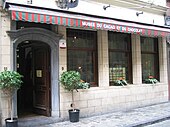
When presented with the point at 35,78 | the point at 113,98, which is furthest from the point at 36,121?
the point at 113,98

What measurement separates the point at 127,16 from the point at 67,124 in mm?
5756

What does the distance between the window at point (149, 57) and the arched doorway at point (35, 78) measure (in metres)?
5.43

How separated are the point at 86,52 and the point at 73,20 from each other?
91.9 inches

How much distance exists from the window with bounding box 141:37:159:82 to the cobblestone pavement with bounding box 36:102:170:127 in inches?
97.7

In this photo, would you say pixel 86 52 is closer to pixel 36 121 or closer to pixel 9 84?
pixel 36 121

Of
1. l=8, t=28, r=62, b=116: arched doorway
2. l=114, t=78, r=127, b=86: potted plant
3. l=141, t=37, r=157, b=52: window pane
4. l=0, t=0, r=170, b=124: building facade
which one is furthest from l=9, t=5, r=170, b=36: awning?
l=114, t=78, r=127, b=86: potted plant

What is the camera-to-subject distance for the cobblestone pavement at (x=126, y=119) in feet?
28.1

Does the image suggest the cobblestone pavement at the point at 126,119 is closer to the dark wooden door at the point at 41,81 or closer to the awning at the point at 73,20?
the dark wooden door at the point at 41,81

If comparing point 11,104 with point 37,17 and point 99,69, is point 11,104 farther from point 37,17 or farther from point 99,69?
point 99,69

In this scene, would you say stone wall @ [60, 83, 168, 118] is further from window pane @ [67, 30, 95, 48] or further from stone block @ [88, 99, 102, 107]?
window pane @ [67, 30, 95, 48]

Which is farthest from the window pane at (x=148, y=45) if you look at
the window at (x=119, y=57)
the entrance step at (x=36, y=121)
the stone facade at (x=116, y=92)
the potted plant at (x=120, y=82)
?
the entrance step at (x=36, y=121)

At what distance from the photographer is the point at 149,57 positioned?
13.3 meters

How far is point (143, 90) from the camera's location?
12.2 metres

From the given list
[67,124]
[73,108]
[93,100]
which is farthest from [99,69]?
[67,124]
